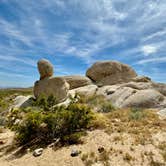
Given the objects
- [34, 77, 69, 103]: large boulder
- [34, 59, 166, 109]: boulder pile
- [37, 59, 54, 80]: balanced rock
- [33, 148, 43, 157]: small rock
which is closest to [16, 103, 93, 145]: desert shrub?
[33, 148, 43, 157]: small rock

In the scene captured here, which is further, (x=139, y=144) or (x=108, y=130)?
(x=108, y=130)

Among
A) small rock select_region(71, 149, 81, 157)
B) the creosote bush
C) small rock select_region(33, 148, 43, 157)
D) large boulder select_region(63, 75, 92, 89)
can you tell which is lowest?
small rock select_region(33, 148, 43, 157)

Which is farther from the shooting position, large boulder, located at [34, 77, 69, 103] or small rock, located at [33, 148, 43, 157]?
large boulder, located at [34, 77, 69, 103]

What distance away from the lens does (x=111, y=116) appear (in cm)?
833

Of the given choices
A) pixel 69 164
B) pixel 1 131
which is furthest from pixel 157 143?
pixel 1 131

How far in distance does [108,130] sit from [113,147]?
3.72 ft

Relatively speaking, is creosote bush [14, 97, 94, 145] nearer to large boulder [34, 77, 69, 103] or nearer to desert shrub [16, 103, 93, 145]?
desert shrub [16, 103, 93, 145]

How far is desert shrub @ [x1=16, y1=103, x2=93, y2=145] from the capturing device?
248 inches

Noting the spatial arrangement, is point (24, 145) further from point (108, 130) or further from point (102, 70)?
point (102, 70)

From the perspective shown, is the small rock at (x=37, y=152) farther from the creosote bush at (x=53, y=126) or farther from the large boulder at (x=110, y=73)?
the large boulder at (x=110, y=73)

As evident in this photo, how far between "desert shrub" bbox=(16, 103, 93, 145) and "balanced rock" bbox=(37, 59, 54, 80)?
761 centimetres

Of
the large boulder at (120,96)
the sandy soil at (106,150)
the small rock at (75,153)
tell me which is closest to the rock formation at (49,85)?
the large boulder at (120,96)

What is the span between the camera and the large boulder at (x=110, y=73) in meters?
20.3

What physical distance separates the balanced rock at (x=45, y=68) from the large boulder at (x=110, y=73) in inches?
304
